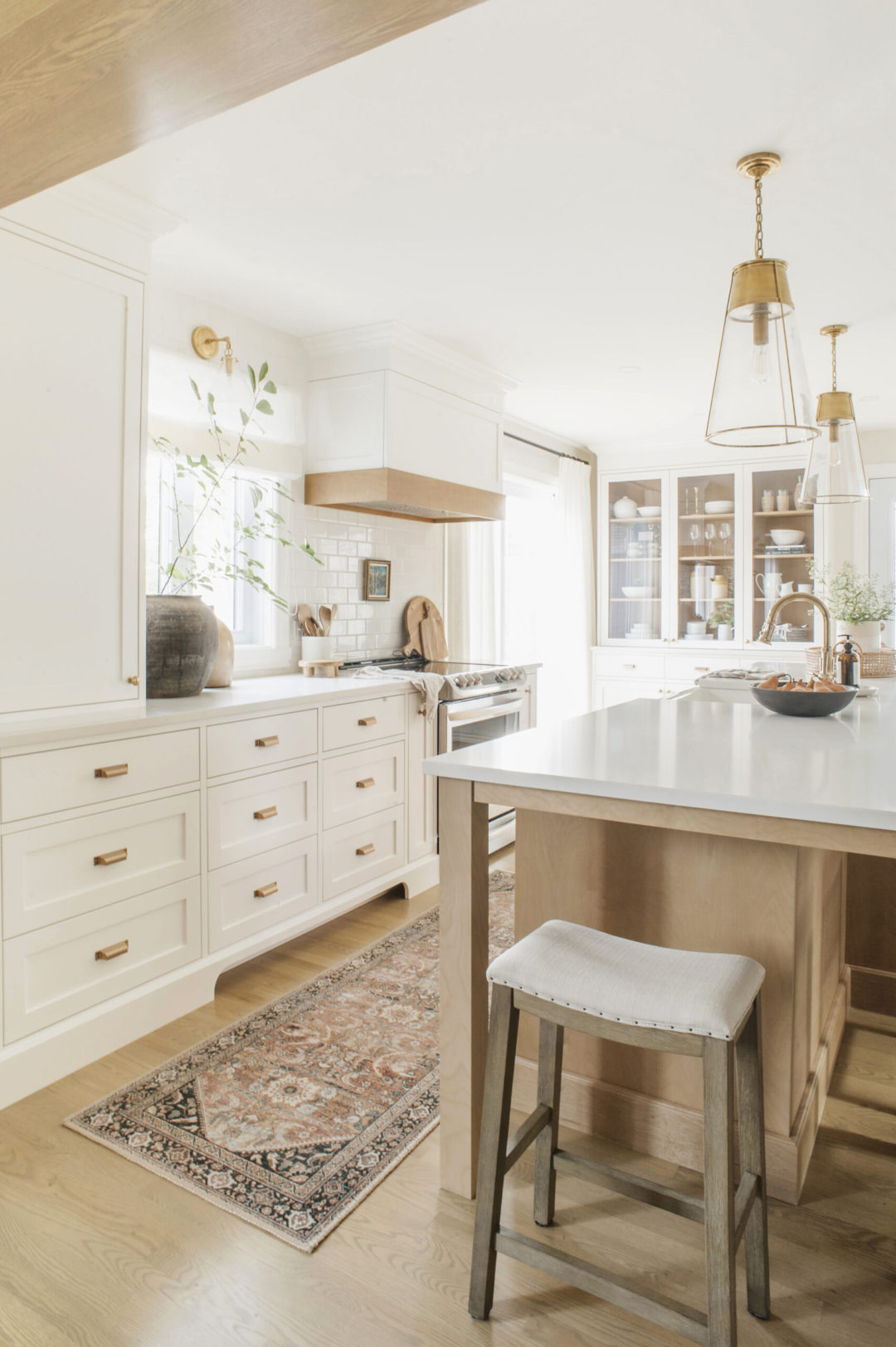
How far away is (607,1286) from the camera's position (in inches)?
51.3

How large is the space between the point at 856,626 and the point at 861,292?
50.5 inches

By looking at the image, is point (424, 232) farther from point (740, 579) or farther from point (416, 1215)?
point (740, 579)

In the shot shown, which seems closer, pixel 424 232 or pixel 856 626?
pixel 424 232

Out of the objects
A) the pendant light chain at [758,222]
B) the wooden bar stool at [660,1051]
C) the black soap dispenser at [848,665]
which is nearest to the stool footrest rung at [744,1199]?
the wooden bar stool at [660,1051]

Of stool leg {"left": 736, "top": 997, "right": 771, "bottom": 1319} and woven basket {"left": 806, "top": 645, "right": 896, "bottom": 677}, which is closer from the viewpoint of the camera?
stool leg {"left": 736, "top": 997, "right": 771, "bottom": 1319}

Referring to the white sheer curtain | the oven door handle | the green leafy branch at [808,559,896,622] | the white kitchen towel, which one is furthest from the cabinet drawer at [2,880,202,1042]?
the white sheer curtain

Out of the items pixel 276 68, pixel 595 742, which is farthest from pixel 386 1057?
pixel 276 68

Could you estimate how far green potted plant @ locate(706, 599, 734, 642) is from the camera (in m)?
5.88

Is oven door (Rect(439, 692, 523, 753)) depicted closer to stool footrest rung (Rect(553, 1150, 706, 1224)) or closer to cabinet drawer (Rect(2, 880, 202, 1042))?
cabinet drawer (Rect(2, 880, 202, 1042))

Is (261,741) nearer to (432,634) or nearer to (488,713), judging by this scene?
(488,713)

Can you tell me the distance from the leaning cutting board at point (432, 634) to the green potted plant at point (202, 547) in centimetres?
82

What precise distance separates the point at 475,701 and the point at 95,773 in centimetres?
193

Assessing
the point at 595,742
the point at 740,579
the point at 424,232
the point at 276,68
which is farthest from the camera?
the point at 740,579

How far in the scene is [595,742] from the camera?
1.84 metres
